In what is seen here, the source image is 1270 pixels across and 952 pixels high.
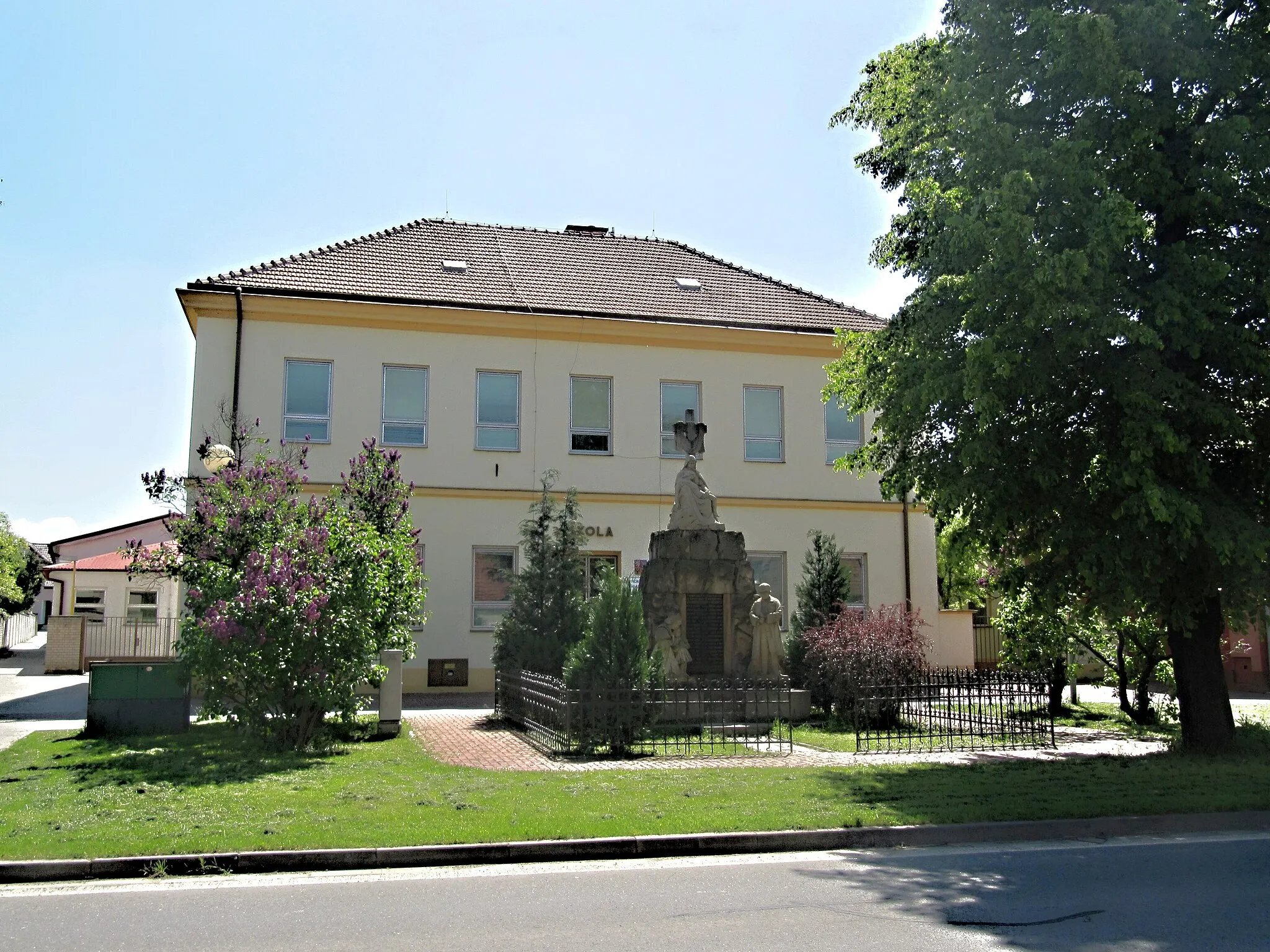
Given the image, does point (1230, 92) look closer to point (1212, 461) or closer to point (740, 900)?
point (1212, 461)

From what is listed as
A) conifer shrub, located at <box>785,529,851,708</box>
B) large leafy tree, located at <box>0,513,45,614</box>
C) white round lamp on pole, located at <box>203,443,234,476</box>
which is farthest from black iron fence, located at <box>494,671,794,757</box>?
large leafy tree, located at <box>0,513,45,614</box>

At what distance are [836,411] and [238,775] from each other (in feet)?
64.4

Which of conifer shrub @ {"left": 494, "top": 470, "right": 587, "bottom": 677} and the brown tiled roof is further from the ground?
the brown tiled roof

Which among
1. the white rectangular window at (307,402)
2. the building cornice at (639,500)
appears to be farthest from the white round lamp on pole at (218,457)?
the white rectangular window at (307,402)

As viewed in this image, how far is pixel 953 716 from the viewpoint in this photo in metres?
17.0

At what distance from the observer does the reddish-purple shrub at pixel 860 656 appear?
1698 cm

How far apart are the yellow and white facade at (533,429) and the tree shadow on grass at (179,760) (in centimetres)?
1009

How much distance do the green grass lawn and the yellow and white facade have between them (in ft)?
38.6

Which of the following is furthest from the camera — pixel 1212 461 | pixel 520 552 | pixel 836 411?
pixel 836 411

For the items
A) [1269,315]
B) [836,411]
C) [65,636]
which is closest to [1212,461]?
[1269,315]

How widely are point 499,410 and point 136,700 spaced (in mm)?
12473

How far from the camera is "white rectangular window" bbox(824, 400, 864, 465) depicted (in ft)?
92.5

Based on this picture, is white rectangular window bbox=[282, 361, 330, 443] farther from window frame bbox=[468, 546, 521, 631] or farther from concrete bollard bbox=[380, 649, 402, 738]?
concrete bollard bbox=[380, 649, 402, 738]

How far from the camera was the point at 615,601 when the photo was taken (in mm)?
14938
